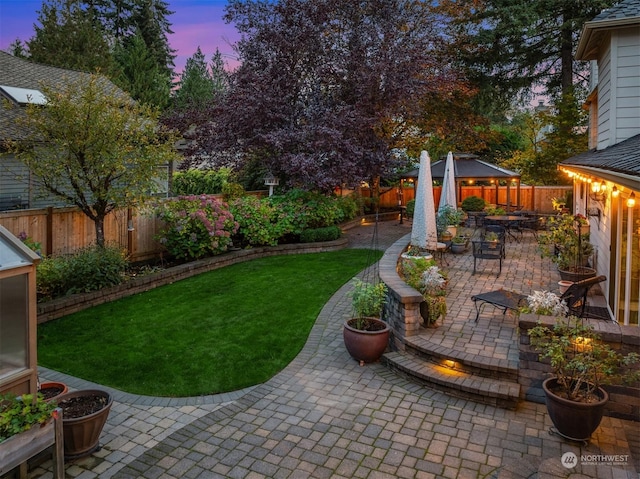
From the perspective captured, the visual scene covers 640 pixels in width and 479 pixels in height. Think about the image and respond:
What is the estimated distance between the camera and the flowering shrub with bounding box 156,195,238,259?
1184cm

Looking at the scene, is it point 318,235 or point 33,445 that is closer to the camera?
point 33,445

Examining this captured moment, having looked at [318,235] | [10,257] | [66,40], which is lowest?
[318,235]

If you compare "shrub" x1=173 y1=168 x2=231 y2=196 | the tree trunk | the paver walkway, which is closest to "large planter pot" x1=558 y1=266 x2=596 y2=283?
the paver walkway

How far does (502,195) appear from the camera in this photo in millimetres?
24984

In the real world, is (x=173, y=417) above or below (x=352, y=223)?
below

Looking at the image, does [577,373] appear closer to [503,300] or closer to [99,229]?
[503,300]

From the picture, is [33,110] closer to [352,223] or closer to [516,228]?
[352,223]

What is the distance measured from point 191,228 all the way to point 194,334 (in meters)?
4.93

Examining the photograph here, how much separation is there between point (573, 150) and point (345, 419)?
1838cm

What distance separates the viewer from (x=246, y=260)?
13.4 meters

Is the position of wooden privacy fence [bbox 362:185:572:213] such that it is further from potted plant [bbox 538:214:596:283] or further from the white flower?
the white flower

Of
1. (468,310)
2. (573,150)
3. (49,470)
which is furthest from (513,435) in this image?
(573,150)

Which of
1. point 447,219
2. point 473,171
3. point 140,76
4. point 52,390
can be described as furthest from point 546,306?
point 140,76

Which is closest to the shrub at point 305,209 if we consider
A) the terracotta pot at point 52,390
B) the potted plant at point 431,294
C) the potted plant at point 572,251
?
the potted plant at point 572,251
